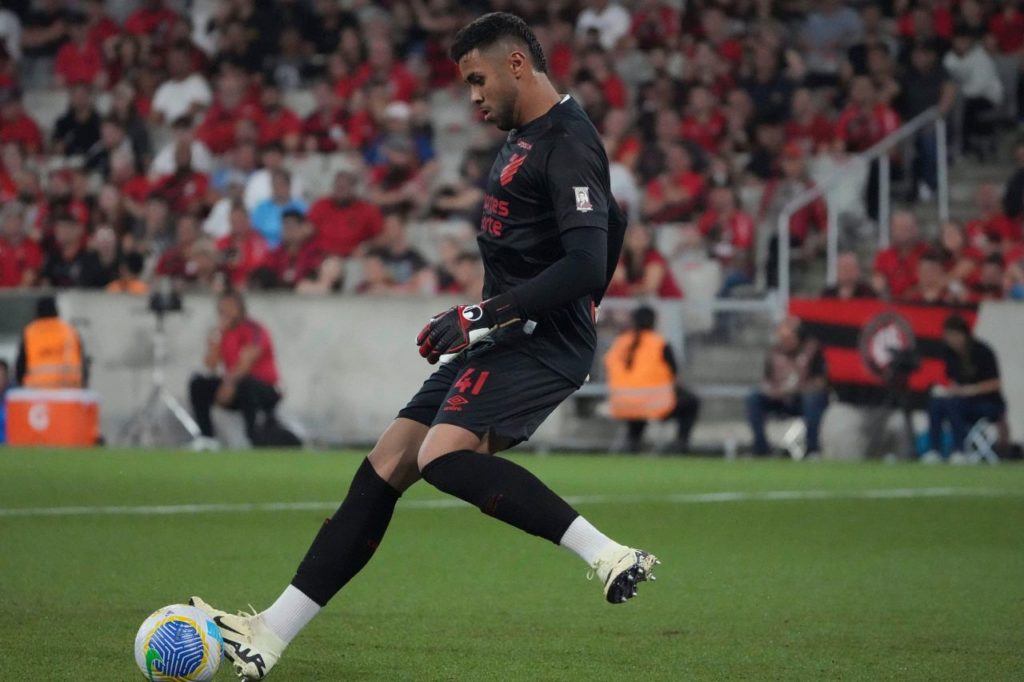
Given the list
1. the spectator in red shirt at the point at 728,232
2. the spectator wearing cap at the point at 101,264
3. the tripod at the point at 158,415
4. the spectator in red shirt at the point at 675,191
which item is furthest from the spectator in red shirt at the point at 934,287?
the spectator wearing cap at the point at 101,264

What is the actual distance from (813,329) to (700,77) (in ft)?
16.4

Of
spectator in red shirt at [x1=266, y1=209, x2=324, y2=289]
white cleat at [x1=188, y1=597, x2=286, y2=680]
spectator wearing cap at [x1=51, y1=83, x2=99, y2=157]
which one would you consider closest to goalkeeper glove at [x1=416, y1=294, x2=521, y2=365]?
white cleat at [x1=188, y1=597, x2=286, y2=680]

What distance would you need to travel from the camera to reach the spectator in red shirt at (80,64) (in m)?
26.7

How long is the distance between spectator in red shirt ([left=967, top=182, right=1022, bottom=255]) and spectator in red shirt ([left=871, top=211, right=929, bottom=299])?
2.06 ft

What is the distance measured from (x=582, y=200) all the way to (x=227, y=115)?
20.0 m

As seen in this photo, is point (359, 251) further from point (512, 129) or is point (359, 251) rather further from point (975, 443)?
point (512, 129)

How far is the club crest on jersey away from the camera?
583 centimetres

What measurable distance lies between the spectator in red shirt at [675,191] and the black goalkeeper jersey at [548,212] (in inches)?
591

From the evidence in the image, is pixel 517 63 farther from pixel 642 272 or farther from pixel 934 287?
pixel 642 272

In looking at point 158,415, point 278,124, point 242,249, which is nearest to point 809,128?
point 242,249

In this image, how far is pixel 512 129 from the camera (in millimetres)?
6184

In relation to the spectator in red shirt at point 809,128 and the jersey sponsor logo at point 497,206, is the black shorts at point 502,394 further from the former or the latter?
the spectator in red shirt at point 809,128

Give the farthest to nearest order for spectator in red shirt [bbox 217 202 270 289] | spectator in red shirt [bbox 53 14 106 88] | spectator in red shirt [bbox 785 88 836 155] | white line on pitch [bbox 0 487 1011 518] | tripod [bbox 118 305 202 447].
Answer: spectator in red shirt [bbox 53 14 106 88], spectator in red shirt [bbox 785 88 836 155], spectator in red shirt [bbox 217 202 270 289], tripod [bbox 118 305 202 447], white line on pitch [bbox 0 487 1011 518]

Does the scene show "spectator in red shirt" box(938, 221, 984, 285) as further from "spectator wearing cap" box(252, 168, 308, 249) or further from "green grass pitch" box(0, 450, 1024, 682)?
"spectator wearing cap" box(252, 168, 308, 249)
